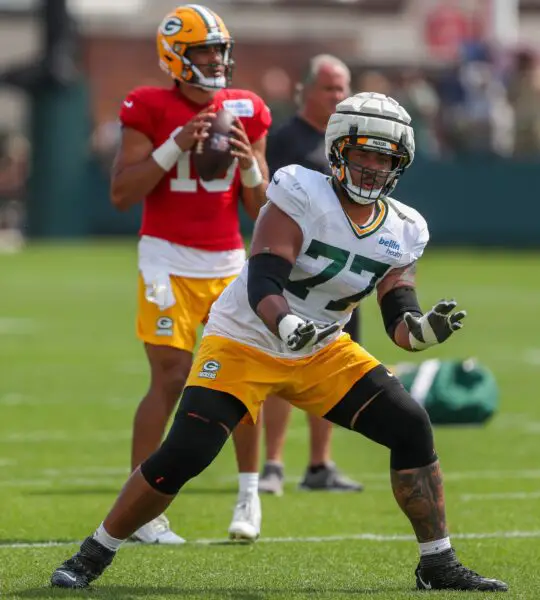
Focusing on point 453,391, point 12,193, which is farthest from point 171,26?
point 12,193

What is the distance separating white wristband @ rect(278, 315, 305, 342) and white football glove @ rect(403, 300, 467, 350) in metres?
0.50

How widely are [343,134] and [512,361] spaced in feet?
26.9

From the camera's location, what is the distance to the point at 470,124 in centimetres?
2566

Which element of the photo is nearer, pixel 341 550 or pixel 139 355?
pixel 341 550

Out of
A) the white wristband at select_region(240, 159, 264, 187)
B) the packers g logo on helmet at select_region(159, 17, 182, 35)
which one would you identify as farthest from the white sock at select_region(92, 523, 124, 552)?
the packers g logo on helmet at select_region(159, 17, 182, 35)

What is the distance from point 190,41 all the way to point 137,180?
0.67 meters

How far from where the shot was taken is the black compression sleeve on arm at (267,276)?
592 centimetres

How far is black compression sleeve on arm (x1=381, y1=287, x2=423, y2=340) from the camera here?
6238mm

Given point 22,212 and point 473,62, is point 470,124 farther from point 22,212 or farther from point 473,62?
point 22,212

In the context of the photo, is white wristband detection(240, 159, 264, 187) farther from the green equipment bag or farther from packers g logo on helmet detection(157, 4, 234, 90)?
the green equipment bag

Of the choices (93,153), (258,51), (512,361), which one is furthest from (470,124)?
(258,51)

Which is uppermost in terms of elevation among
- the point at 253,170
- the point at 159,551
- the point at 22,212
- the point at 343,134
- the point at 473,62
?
the point at 343,134

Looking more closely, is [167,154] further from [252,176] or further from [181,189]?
[252,176]

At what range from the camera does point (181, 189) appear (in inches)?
301
